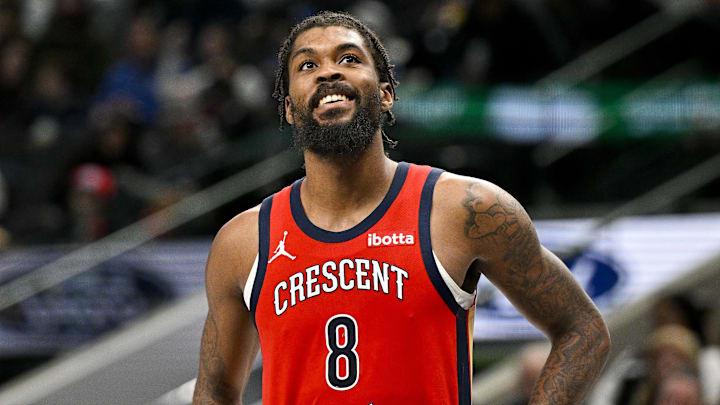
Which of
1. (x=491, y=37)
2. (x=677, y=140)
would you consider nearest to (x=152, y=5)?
(x=491, y=37)

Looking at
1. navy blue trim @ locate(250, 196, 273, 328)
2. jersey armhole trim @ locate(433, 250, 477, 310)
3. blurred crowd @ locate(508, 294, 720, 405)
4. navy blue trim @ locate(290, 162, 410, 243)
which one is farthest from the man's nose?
blurred crowd @ locate(508, 294, 720, 405)

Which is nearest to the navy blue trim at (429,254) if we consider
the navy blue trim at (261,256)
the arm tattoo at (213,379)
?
the navy blue trim at (261,256)

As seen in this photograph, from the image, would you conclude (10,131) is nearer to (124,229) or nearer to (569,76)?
(124,229)

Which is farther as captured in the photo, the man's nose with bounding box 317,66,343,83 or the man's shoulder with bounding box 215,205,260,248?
the man's shoulder with bounding box 215,205,260,248

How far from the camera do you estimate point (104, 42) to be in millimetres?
12188

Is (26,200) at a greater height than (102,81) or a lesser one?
lesser

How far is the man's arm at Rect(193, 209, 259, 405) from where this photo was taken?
11.0 feet

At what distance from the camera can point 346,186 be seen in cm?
331

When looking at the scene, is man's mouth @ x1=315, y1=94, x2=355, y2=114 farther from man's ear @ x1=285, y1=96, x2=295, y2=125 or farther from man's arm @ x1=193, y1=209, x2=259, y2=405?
man's arm @ x1=193, y1=209, x2=259, y2=405

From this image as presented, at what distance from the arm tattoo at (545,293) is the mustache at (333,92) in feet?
1.36

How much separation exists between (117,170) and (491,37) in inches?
154

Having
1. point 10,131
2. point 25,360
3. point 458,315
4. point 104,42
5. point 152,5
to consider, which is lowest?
point 458,315

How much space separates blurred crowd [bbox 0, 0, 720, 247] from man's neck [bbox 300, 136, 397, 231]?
6420 millimetres

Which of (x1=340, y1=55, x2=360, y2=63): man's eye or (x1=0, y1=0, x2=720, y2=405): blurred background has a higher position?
(x1=0, y1=0, x2=720, y2=405): blurred background
